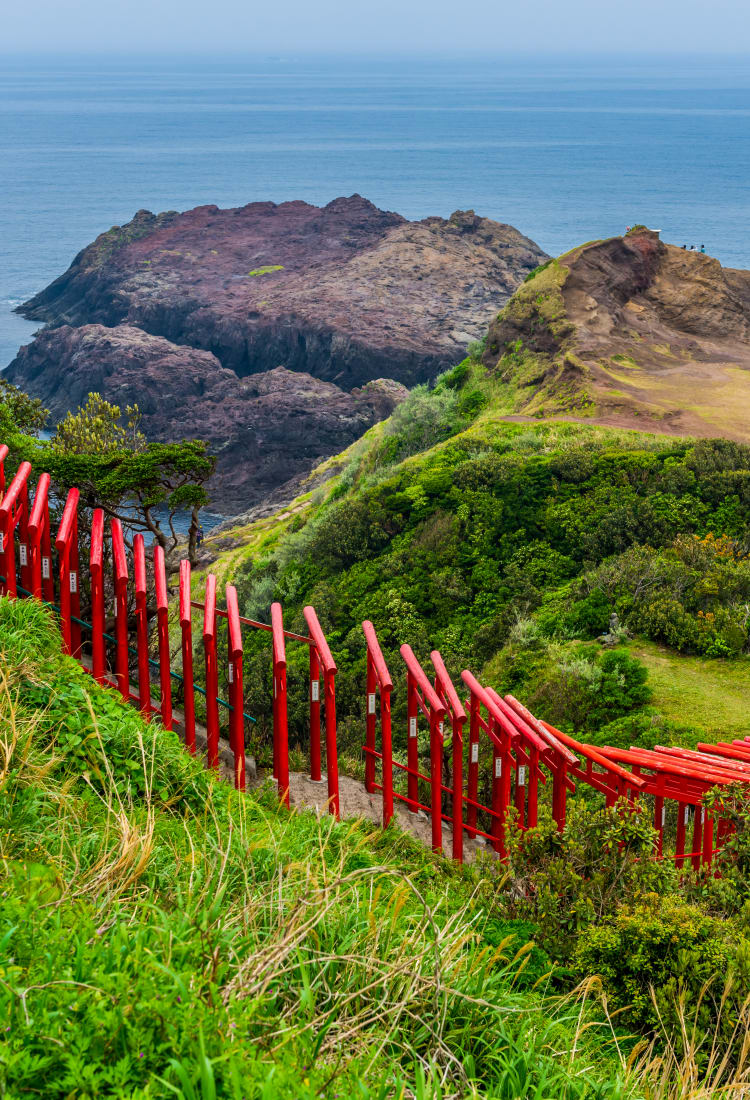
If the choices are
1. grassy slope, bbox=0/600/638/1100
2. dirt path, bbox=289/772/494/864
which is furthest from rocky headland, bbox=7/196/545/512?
grassy slope, bbox=0/600/638/1100

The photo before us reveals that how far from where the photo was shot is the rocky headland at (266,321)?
6181cm

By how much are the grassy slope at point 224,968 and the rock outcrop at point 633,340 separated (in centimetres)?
2178

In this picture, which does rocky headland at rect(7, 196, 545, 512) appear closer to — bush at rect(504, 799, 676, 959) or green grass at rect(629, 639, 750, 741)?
green grass at rect(629, 639, 750, 741)

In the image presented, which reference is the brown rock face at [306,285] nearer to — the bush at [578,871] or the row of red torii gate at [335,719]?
the row of red torii gate at [335,719]

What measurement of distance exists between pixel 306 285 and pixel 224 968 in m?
84.1

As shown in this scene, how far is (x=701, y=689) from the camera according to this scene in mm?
14516

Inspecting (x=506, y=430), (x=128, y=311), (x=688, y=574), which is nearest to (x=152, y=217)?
(x=128, y=311)

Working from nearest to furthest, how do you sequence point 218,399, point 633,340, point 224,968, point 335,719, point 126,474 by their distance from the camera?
point 224,968 → point 335,719 → point 126,474 → point 633,340 → point 218,399

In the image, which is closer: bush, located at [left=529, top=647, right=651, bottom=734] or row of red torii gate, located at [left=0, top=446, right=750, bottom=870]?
row of red torii gate, located at [left=0, top=446, right=750, bottom=870]

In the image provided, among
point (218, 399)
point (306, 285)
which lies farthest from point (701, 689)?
point (306, 285)

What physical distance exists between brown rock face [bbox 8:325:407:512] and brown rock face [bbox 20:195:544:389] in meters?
6.93

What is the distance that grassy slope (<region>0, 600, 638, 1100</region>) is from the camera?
4082mm

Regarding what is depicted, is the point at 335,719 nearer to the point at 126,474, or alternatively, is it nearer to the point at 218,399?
the point at 126,474

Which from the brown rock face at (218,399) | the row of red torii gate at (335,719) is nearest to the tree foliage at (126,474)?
the row of red torii gate at (335,719)
